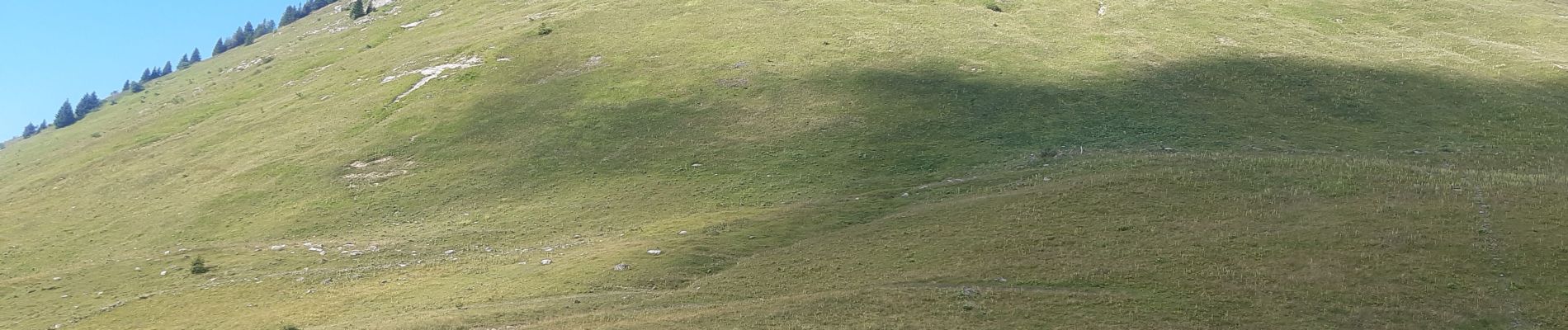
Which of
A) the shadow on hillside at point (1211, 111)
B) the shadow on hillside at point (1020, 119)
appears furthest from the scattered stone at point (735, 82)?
the shadow on hillside at point (1211, 111)

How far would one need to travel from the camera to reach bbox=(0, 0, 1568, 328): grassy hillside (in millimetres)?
47906

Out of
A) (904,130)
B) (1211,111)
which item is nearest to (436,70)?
(904,130)

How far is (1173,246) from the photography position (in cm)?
5153

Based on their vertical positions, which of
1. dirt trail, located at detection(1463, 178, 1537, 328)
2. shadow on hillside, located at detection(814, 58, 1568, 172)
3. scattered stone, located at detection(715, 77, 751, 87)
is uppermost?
scattered stone, located at detection(715, 77, 751, 87)

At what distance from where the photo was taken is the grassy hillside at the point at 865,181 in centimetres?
4791

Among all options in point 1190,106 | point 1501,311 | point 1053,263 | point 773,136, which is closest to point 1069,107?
point 1190,106

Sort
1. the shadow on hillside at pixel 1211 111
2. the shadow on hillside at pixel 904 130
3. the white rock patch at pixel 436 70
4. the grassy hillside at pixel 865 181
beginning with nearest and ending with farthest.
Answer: the grassy hillside at pixel 865 181, the shadow on hillside at pixel 904 130, the shadow on hillside at pixel 1211 111, the white rock patch at pixel 436 70

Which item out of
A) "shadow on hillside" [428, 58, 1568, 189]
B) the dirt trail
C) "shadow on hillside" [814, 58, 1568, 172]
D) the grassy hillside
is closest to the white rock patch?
the grassy hillside

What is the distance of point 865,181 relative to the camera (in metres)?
74.6

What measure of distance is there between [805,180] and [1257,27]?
70536mm

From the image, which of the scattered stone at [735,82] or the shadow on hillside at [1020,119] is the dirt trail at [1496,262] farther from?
the scattered stone at [735,82]

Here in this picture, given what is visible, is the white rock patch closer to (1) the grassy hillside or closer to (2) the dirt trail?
(1) the grassy hillside

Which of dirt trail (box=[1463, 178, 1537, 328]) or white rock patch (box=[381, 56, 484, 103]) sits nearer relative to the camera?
dirt trail (box=[1463, 178, 1537, 328])

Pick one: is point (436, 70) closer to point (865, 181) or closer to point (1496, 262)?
point (865, 181)
